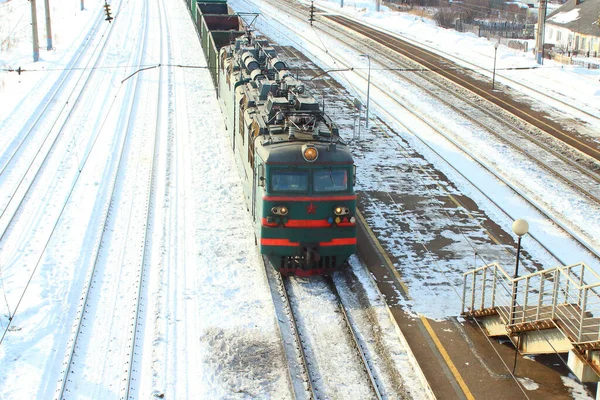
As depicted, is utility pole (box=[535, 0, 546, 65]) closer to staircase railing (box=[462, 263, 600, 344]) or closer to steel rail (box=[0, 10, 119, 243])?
steel rail (box=[0, 10, 119, 243])

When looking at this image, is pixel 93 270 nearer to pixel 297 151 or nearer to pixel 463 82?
pixel 297 151

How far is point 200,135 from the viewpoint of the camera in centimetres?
2988

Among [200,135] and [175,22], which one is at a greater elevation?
[175,22]

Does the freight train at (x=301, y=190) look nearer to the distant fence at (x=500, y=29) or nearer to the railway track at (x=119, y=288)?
the railway track at (x=119, y=288)

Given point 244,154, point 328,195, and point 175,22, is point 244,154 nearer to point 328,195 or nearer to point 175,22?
point 328,195

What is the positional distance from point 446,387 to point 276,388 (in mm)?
3038

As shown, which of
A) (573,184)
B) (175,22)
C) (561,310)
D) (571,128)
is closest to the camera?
(561,310)

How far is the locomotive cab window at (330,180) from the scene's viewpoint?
16.6 m

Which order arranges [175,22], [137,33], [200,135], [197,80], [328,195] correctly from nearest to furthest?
[328,195] < [200,135] < [197,80] < [137,33] < [175,22]

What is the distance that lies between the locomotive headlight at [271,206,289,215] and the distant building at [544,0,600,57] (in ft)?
185

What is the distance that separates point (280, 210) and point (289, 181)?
68 centimetres

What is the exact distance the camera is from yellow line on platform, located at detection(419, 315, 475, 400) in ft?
43.2

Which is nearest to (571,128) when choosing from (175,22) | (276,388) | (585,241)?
(585,241)

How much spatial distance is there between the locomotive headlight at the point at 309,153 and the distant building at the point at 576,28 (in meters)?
56.1
